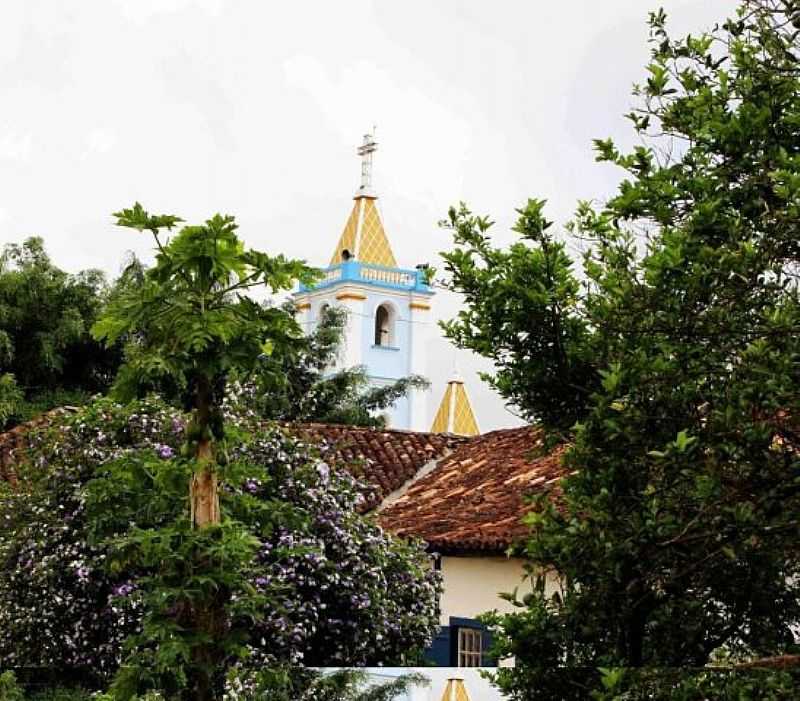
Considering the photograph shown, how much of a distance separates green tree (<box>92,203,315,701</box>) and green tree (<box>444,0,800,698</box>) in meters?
1.26

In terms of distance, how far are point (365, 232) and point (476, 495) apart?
36.8 m

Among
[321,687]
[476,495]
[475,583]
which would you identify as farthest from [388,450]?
[321,687]

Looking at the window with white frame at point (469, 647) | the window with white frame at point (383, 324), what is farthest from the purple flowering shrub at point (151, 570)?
the window with white frame at point (383, 324)

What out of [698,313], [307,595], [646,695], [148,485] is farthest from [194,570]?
[307,595]

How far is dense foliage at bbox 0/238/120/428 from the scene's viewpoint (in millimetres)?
25344

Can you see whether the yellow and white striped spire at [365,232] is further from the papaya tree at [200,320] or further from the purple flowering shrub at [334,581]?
the papaya tree at [200,320]

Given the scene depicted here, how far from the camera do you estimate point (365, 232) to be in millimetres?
51812

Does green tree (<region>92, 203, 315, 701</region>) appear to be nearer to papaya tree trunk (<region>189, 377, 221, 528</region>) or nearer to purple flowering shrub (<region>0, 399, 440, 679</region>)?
papaya tree trunk (<region>189, 377, 221, 528</region>)

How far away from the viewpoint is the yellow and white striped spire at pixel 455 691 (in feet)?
28.2

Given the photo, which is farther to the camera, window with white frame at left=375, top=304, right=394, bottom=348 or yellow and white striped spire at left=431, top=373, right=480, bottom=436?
window with white frame at left=375, top=304, right=394, bottom=348

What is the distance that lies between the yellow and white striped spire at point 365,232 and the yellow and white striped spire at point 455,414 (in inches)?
345

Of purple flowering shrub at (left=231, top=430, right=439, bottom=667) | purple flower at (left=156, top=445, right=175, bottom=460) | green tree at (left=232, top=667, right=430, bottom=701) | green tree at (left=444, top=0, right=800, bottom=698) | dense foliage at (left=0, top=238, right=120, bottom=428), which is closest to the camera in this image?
green tree at (left=444, top=0, right=800, bottom=698)

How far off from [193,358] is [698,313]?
1.85m

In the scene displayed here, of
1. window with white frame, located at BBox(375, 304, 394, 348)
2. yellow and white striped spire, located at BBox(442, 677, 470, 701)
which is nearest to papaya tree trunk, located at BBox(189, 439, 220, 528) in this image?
yellow and white striped spire, located at BBox(442, 677, 470, 701)
